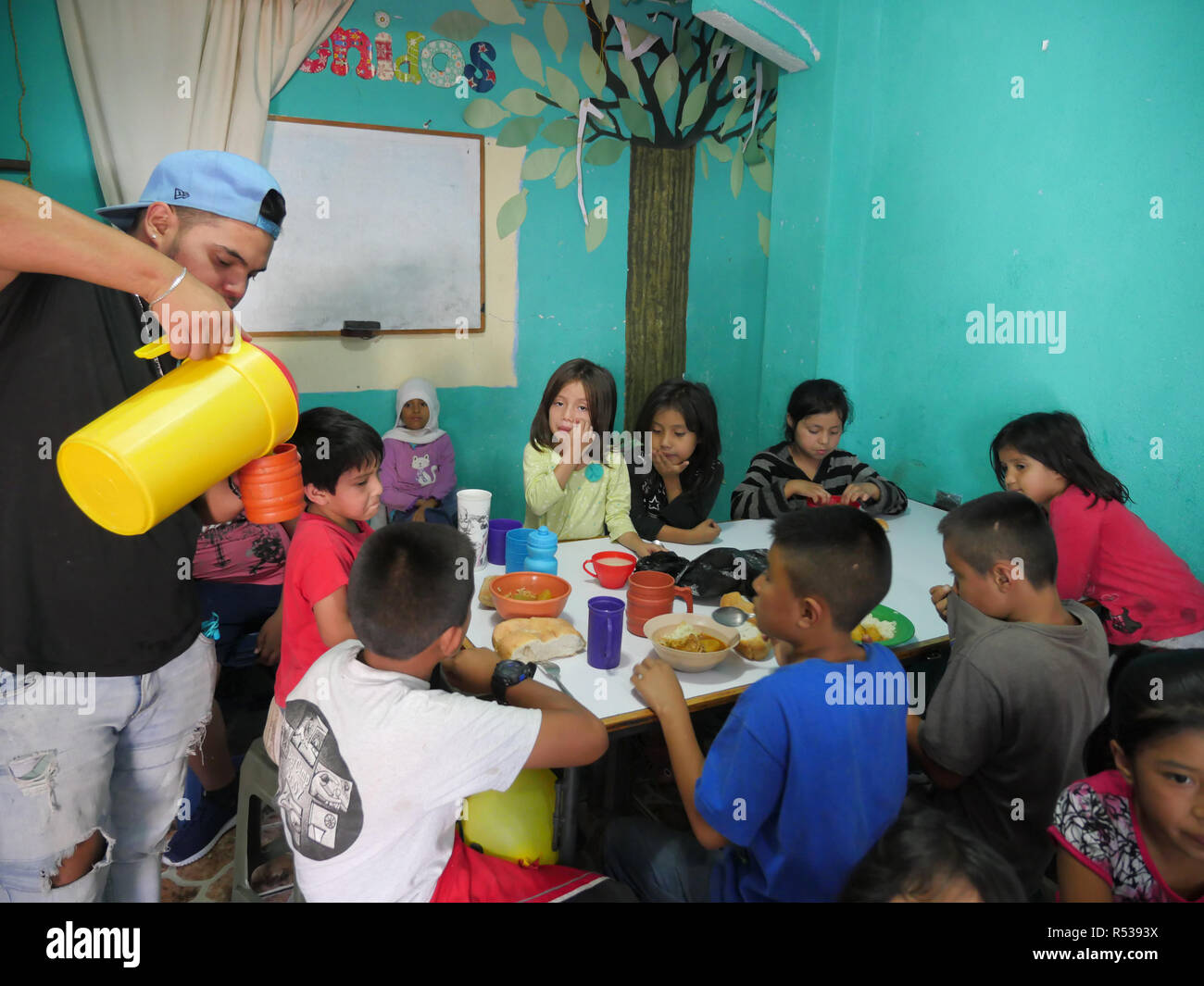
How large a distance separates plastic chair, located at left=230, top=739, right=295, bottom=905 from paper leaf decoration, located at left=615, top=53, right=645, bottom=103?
3535 millimetres

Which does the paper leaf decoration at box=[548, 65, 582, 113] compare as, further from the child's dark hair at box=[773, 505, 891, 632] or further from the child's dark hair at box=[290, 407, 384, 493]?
the child's dark hair at box=[773, 505, 891, 632]

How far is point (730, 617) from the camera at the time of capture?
6.44ft

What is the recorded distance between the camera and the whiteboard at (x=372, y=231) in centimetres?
344

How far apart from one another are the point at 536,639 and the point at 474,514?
491 millimetres

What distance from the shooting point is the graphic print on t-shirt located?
3.89 ft

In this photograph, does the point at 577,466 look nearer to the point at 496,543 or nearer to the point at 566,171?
the point at 496,543

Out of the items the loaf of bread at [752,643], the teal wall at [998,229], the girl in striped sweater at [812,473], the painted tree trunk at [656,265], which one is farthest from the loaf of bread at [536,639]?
the painted tree trunk at [656,265]

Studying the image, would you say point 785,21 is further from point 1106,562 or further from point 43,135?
point 43,135

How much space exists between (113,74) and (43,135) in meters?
0.35

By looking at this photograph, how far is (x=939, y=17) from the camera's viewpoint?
328cm

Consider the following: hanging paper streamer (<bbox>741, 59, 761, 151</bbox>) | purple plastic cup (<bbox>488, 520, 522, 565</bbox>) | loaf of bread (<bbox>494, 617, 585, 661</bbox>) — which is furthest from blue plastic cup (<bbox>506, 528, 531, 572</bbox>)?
hanging paper streamer (<bbox>741, 59, 761, 151</bbox>)

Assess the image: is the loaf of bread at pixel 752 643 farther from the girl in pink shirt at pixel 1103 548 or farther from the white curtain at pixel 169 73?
the white curtain at pixel 169 73
